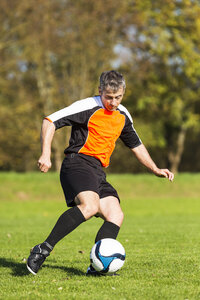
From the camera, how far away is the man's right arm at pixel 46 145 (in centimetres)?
505

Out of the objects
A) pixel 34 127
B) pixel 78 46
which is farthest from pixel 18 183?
pixel 78 46

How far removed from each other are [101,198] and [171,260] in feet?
5.45

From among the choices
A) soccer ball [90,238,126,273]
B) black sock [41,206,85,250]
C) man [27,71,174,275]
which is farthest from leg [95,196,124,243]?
black sock [41,206,85,250]

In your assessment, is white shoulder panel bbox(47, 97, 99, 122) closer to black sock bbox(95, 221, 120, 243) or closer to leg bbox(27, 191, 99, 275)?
leg bbox(27, 191, 99, 275)

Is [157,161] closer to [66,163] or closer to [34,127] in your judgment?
[34,127]

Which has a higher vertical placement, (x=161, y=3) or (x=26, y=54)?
(x=161, y=3)

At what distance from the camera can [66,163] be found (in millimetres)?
5621

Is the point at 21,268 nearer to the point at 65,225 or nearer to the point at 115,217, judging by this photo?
the point at 65,225

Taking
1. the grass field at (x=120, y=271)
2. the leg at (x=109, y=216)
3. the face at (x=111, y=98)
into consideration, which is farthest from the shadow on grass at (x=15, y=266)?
the face at (x=111, y=98)

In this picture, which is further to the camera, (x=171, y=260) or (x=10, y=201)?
(x=10, y=201)

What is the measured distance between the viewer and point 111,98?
216 inches

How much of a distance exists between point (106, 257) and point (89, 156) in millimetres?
1120

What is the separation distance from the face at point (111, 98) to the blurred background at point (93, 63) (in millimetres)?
21962

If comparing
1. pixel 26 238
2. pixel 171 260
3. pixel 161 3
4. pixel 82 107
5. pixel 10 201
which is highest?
pixel 161 3
